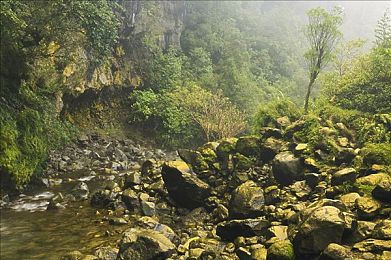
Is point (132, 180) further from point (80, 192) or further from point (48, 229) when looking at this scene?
point (48, 229)

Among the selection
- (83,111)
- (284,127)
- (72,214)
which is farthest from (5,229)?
(83,111)

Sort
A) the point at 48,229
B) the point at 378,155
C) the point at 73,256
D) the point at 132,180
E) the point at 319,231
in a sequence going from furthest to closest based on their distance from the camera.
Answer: the point at 132,180
the point at 48,229
the point at 378,155
the point at 73,256
the point at 319,231

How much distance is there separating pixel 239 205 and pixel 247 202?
1.16 feet

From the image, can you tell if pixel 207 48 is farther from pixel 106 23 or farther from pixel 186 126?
pixel 106 23

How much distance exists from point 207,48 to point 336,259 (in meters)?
60.0

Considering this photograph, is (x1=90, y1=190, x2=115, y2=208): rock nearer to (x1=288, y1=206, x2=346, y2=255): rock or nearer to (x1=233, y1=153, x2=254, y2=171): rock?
(x1=233, y1=153, x2=254, y2=171): rock

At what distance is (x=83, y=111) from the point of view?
40.0 metres

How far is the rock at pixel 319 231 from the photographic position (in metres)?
10.1

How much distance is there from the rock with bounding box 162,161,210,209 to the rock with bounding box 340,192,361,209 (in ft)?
22.0

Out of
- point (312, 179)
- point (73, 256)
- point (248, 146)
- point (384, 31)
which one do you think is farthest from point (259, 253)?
point (384, 31)

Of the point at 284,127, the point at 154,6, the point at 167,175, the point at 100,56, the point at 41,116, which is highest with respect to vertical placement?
the point at 154,6

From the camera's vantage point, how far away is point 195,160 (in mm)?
19891

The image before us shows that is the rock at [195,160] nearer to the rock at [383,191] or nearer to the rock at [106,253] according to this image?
the rock at [106,253]

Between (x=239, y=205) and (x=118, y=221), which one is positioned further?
(x=118, y=221)
